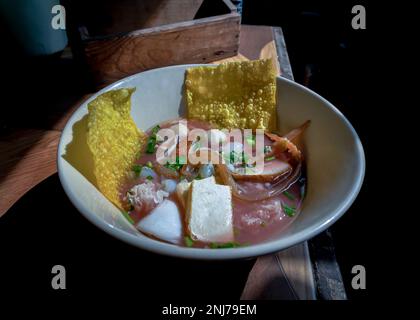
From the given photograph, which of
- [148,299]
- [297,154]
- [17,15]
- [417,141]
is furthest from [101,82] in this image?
[417,141]

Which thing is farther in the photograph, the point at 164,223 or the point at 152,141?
the point at 152,141

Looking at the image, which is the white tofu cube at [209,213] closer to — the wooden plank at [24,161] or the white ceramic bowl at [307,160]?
the white ceramic bowl at [307,160]

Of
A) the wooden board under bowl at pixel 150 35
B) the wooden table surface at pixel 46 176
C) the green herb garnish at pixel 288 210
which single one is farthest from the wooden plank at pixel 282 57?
the green herb garnish at pixel 288 210

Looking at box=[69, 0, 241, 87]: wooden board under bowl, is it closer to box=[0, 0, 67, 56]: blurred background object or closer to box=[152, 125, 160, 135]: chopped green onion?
box=[0, 0, 67, 56]: blurred background object

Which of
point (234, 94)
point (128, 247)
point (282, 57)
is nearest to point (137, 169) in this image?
point (128, 247)

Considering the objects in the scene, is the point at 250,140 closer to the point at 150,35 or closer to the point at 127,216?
the point at 127,216

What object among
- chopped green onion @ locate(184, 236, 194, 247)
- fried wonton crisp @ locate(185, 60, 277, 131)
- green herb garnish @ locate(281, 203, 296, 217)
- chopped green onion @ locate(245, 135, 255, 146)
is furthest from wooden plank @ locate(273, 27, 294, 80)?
chopped green onion @ locate(184, 236, 194, 247)

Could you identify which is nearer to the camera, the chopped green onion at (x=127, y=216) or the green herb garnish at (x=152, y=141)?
the chopped green onion at (x=127, y=216)
